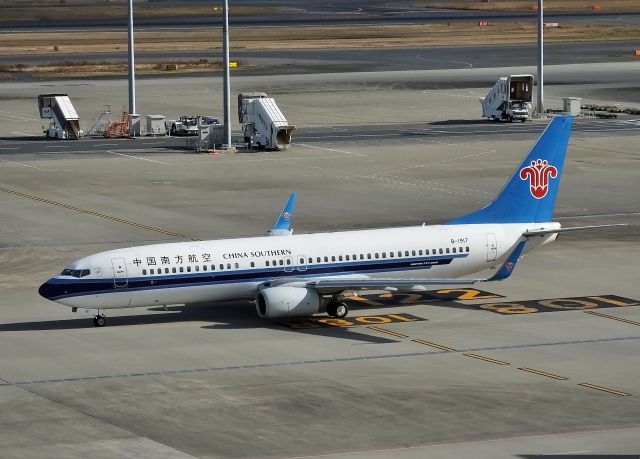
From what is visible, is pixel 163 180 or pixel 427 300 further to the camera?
pixel 163 180

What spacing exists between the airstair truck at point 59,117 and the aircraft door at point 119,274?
75.9 metres

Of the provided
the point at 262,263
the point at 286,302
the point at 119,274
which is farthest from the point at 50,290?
the point at 286,302

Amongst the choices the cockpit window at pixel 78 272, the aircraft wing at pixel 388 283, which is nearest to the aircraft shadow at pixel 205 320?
the aircraft wing at pixel 388 283

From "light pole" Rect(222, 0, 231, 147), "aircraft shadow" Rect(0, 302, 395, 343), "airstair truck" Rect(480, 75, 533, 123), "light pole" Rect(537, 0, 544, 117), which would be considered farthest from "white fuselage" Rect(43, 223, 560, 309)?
"airstair truck" Rect(480, 75, 533, 123)

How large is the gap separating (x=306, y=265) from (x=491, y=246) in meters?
9.06

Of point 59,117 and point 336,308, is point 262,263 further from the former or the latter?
point 59,117

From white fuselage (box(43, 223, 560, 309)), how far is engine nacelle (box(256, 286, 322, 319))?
0.74 m

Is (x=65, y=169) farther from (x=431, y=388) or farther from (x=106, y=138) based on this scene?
(x=431, y=388)

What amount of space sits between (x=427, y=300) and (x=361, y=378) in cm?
1492

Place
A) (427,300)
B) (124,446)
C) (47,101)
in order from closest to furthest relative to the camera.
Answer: (124,446) → (427,300) → (47,101)

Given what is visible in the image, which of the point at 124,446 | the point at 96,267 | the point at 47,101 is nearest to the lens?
the point at 124,446

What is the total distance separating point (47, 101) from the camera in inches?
5522

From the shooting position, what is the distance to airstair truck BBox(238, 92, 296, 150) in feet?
427

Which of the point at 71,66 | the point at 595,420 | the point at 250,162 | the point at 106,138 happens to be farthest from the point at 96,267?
the point at 71,66
